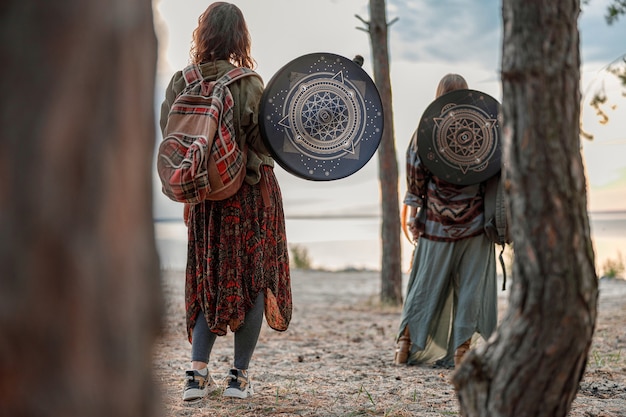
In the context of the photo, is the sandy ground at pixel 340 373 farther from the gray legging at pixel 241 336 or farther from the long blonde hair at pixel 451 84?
the long blonde hair at pixel 451 84

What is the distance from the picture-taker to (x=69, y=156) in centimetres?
156

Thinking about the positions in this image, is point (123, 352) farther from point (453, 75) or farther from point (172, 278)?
point (172, 278)

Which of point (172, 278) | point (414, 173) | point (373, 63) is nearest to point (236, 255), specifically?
point (414, 173)

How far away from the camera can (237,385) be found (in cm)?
400

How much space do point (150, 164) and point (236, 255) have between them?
214cm

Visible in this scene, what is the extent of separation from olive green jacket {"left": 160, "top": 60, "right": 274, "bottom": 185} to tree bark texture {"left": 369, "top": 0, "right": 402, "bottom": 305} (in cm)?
460

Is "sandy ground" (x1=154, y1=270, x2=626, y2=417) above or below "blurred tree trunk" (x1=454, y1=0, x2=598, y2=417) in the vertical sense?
below

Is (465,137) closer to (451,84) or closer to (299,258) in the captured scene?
(451,84)

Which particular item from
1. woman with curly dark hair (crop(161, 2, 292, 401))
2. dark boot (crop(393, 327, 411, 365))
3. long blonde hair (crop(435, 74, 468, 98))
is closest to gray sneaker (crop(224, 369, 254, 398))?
woman with curly dark hair (crop(161, 2, 292, 401))

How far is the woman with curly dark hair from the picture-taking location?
12.5ft

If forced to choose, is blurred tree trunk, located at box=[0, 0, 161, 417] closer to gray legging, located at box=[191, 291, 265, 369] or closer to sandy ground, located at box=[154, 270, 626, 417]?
sandy ground, located at box=[154, 270, 626, 417]

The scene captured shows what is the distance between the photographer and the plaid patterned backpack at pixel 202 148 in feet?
11.5

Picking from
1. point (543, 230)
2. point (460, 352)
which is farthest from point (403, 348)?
point (543, 230)

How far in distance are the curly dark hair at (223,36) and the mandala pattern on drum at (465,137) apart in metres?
1.53
